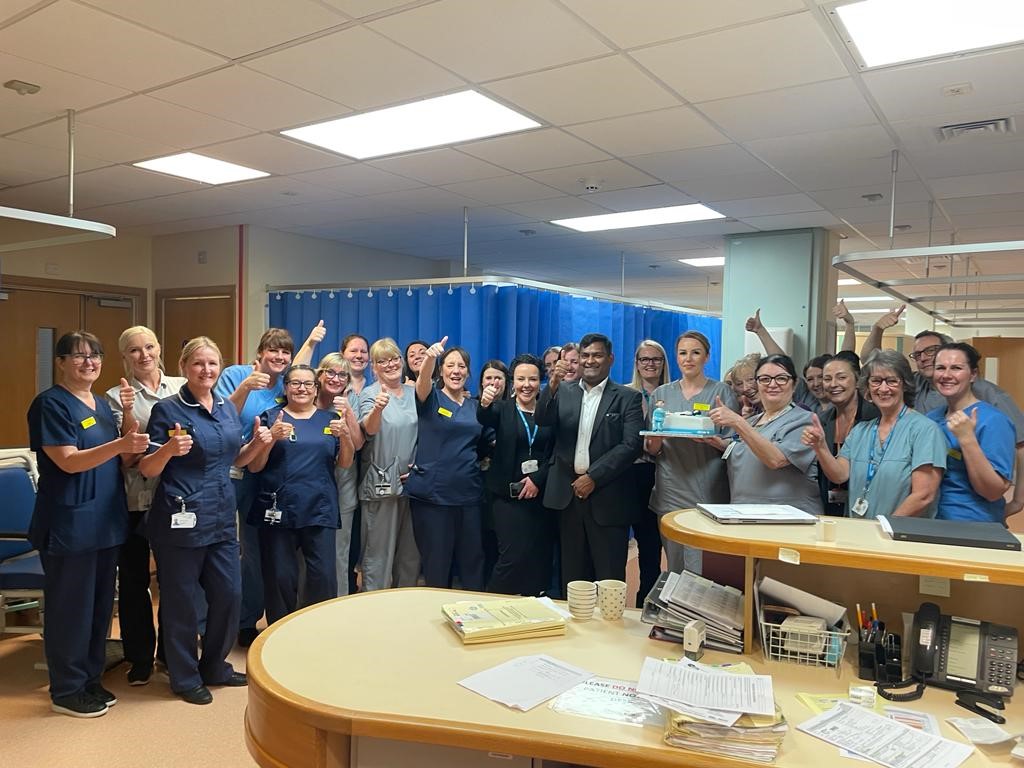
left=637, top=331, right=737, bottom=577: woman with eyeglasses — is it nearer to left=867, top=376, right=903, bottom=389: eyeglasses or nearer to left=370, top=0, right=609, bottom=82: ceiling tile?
left=867, top=376, right=903, bottom=389: eyeglasses

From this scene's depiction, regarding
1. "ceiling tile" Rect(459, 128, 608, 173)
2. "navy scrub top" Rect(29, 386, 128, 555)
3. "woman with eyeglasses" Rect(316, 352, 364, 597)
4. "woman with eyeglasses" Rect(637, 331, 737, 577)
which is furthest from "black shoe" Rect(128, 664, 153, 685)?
"ceiling tile" Rect(459, 128, 608, 173)

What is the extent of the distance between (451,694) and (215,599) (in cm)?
174

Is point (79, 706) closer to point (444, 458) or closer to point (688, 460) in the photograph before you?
point (444, 458)

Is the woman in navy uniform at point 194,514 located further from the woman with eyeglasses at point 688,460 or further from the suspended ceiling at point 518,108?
the woman with eyeglasses at point 688,460

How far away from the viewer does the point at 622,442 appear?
330cm

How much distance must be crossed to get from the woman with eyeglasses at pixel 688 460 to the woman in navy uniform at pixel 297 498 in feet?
4.57

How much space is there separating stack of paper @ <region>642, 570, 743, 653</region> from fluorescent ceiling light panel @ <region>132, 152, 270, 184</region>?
3.16 metres

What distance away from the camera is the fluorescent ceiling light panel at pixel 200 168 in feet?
12.9

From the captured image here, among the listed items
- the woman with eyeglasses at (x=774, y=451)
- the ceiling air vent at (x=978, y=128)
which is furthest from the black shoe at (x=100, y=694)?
the ceiling air vent at (x=978, y=128)

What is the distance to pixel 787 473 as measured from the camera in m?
2.75

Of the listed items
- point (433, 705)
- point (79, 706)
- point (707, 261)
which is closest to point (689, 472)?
point (433, 705)

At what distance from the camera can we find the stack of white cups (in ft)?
6.74

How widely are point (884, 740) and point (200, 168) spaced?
4.03 metres

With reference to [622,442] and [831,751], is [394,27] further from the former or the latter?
[831,751]
